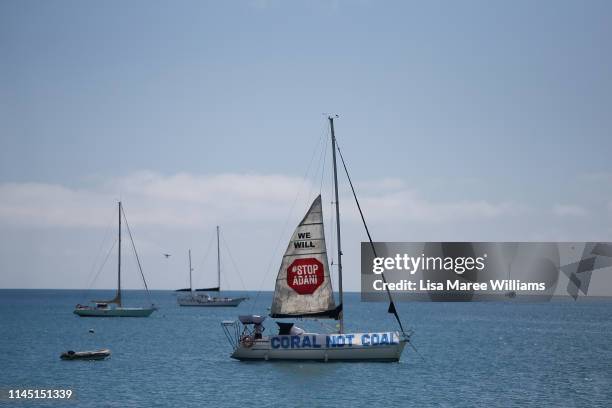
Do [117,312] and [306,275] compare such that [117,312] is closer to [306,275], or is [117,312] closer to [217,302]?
[217,302]

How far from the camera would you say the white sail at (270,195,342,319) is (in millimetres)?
56344

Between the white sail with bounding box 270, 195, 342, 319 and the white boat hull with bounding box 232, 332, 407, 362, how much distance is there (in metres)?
1.86

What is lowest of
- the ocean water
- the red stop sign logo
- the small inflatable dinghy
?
the ocean water

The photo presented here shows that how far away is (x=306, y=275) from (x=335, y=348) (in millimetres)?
5350

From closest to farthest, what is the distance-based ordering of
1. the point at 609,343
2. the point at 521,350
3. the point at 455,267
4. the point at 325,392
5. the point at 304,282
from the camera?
the point at 325,392 < the point at 304,282 < the point at 521,350 < the point at 609,343 < the point at 455,267

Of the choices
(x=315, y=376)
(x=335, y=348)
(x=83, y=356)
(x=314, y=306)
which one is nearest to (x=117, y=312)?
(x=83, y=356)

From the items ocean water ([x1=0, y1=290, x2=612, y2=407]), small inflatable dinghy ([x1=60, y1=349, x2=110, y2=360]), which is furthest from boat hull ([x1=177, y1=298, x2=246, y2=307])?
small inflatable dinghy ([x1=60, y1=349, x2=110, y2=360])

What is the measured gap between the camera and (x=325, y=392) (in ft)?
160

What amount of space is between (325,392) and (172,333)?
5476 cm

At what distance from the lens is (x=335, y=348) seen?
55844 mm

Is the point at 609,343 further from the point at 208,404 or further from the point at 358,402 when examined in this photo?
the point at 208,404

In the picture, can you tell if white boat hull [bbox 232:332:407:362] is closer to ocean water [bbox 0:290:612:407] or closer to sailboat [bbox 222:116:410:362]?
sailboat [bbox 222:116:410:362]

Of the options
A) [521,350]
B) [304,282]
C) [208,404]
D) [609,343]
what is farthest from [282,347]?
[609,343]

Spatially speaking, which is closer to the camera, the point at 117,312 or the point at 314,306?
the point at 314,306
